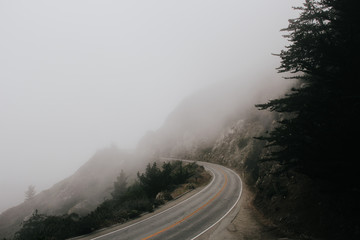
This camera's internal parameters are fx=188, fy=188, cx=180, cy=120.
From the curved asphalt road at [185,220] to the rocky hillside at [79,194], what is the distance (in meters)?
34.7

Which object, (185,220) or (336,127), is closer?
(336,127)

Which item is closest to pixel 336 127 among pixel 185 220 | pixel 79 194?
pixel 185 220

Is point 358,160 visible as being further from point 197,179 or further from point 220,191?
point 197,179

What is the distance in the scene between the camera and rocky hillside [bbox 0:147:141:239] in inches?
1912

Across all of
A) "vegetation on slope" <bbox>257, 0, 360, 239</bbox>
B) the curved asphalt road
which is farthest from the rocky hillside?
"vegetation on slope" <bbox>257, 0, 360, 239</bbox>

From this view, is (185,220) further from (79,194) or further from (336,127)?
(79,194)

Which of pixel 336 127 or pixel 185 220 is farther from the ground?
pixel 336 127

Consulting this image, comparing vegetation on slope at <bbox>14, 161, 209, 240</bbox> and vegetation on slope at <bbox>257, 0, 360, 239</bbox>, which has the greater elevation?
vegetation on slope at <bbox>257, 0, 360, 239</bbox>

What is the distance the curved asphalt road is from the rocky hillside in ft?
114

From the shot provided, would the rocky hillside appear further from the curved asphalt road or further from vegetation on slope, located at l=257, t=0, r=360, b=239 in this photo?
vegetation on slope, located at l=257, t=0, r=360, b=239

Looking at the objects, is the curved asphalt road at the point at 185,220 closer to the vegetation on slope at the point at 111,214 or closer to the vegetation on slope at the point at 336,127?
the vegetation on slope at the point at 111,214

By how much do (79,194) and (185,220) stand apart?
53.3m

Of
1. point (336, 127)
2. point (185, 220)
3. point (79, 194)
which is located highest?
point (336, 127)

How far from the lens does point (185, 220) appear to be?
13.1m
